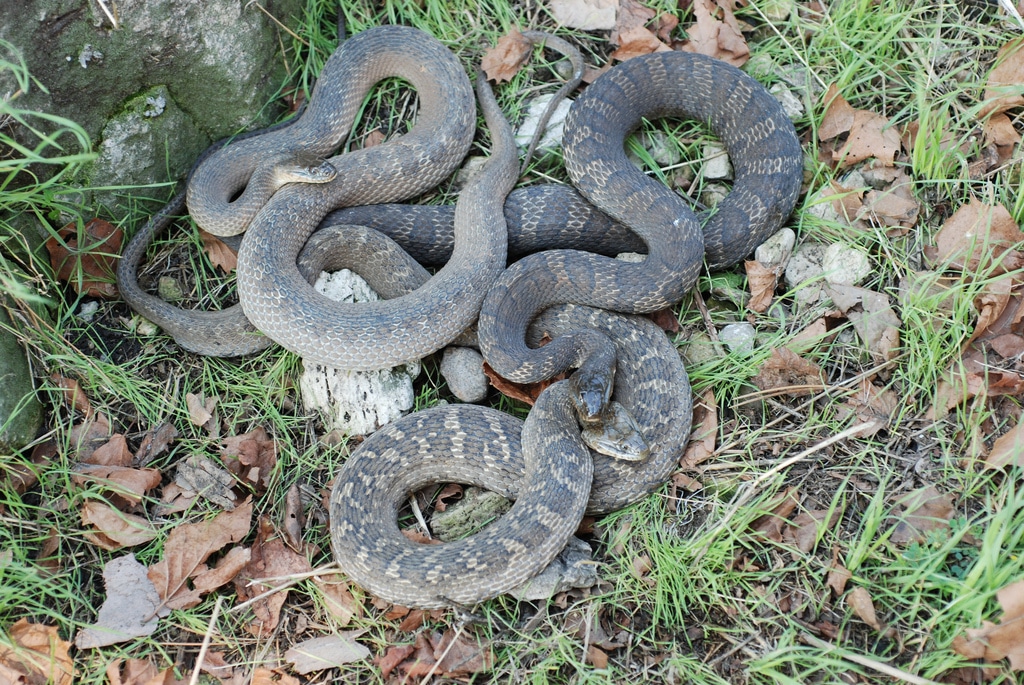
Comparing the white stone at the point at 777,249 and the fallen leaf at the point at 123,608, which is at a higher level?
the fallen leaf at the point at 123,608

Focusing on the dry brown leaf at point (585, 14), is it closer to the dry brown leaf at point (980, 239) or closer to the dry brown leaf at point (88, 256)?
the dry brown leaf at point (980, 239)

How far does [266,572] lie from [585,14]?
449 cm

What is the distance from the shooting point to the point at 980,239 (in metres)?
4.35

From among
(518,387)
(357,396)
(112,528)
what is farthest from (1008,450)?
(112,528)

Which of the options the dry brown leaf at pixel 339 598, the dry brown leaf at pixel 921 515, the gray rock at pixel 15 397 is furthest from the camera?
the gray rock at pixel 15 397

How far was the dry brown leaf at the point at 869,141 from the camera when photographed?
15.6 ft

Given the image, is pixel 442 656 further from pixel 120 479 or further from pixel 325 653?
pixel 120 479

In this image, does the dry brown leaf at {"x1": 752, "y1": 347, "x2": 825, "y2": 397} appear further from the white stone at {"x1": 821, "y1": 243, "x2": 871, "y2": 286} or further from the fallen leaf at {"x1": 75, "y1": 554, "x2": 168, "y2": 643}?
the fallen leaf at {"x1": 75, "y1": 554, "x2": 168, "y2": 643}

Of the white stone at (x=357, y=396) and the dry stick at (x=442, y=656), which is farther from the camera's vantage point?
the white stone at (x=357, y=396)

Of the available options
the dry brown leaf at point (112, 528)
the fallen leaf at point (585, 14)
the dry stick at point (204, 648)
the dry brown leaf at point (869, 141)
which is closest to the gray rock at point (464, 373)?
the dry stick at point (204, 648)

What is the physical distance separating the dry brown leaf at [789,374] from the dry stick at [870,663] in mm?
1416

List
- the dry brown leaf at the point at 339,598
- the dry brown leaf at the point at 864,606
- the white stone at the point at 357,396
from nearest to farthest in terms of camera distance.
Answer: the dry brown leaf at the point at 864,606, the dry brown leaf at the point at 339,598, the white stone at the point at 357,396

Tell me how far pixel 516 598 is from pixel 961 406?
274 cm

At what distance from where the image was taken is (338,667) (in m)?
4.03
